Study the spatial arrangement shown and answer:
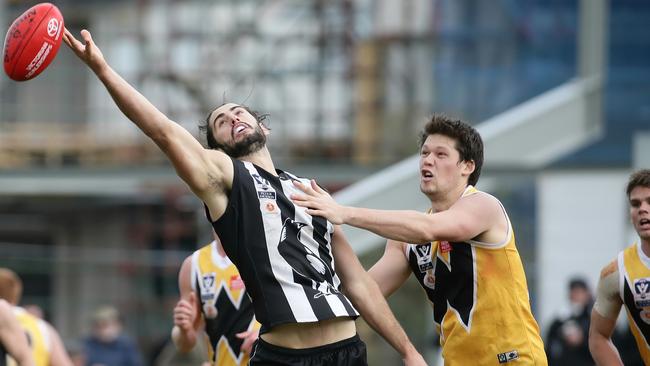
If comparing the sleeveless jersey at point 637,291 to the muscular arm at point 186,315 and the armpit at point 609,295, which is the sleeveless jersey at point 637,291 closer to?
the armpit at point 609,295

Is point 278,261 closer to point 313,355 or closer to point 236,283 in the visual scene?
point 313,355

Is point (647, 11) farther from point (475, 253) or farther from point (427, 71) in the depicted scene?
point (475, 253)

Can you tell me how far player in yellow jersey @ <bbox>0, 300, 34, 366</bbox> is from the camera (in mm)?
7566

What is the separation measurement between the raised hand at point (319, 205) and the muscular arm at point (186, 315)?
196cm

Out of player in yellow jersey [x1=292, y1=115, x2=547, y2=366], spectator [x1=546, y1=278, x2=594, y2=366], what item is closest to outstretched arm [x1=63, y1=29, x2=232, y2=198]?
player in yellow jersey [x1=292, y1=115, x2=547, y2=366]

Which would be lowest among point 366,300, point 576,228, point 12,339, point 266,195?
point 576,228

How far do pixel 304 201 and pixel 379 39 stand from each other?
44.2ft

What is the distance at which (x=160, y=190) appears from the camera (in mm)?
19297

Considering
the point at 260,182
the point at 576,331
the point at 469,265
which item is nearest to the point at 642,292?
the point at 469,265

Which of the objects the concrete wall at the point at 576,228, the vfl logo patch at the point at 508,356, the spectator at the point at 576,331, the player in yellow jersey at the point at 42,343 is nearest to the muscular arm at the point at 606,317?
the vfl logo patch at the point at 508,356

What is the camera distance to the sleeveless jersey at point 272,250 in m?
5.70

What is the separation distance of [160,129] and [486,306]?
6.28ft

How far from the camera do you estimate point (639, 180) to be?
6719 mm

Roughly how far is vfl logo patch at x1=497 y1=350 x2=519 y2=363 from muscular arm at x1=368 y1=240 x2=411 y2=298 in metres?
0.79
